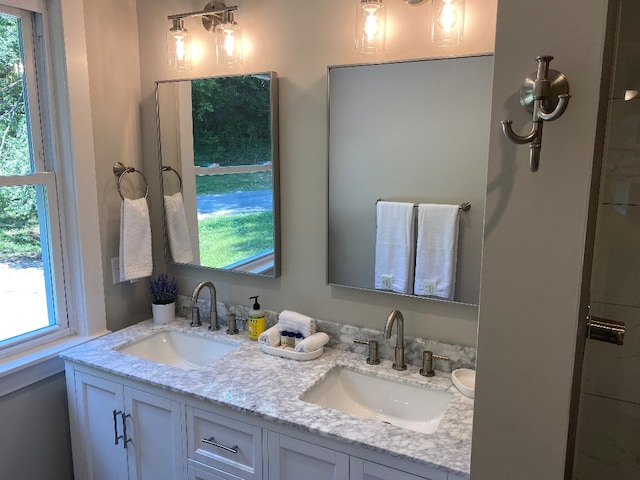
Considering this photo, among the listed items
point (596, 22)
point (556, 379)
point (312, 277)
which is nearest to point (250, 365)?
point (312, 277)

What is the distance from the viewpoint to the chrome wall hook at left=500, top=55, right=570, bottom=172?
0.86m

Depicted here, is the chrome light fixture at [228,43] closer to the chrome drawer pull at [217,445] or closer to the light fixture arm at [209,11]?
the light fixture arm at [209,11]

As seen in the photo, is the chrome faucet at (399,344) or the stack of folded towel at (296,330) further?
the stack of folded towel at (296,330)

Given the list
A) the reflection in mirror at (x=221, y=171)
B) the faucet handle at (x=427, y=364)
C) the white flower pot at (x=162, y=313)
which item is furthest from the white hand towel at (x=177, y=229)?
the faucet handle at (x=427, y=364)

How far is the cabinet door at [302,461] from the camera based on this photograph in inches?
56.2

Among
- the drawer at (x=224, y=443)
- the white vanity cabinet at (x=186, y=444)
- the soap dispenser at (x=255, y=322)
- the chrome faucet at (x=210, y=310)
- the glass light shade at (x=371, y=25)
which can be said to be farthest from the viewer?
the chrome faucet at (x=210, y=310)

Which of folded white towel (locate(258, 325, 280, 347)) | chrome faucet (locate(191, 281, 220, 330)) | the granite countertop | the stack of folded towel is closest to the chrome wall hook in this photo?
the granite countertop

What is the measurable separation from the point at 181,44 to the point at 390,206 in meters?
1.16

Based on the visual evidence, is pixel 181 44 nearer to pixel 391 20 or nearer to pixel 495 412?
pixel 391 20

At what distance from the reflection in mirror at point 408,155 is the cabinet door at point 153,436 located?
2.63ft

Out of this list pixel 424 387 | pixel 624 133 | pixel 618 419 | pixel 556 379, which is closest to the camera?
pixel 556 379

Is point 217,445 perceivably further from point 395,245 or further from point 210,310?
point 395,245

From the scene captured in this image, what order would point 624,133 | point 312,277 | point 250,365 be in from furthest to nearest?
→ point 312,277 → point 250,365 → point 624,133

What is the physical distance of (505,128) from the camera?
0.88 m
